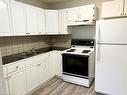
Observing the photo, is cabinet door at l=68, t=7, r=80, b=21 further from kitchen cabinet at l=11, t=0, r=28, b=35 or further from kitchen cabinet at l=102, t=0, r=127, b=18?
kitchen cabinet at l=11, t=0, r=28, b=35

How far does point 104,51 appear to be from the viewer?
7.23 feet

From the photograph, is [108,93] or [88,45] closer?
[108,93]

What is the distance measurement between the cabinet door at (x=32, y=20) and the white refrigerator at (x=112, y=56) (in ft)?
5.34

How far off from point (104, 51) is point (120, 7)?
1.10m

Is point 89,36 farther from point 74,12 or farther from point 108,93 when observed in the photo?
point 108,93

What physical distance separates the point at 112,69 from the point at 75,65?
3.15 feet

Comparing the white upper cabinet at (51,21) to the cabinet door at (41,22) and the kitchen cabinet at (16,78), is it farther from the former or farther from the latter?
the kitchen cabinet at (16,78)

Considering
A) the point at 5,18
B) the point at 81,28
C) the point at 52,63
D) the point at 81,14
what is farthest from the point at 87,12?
the point at 5,18

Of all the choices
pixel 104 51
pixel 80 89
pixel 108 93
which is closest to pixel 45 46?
pixel 80 89

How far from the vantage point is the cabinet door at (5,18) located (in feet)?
6.44

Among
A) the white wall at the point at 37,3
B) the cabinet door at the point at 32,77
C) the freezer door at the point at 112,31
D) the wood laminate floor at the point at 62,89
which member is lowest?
the wood laminate floor at the point at 62,89

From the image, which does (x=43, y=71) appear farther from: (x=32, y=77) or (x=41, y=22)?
(x=41, y=22)

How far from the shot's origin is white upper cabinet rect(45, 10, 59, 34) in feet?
10.4

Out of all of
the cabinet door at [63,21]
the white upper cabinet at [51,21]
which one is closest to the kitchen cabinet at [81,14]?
the cabinet door at [63,21]
